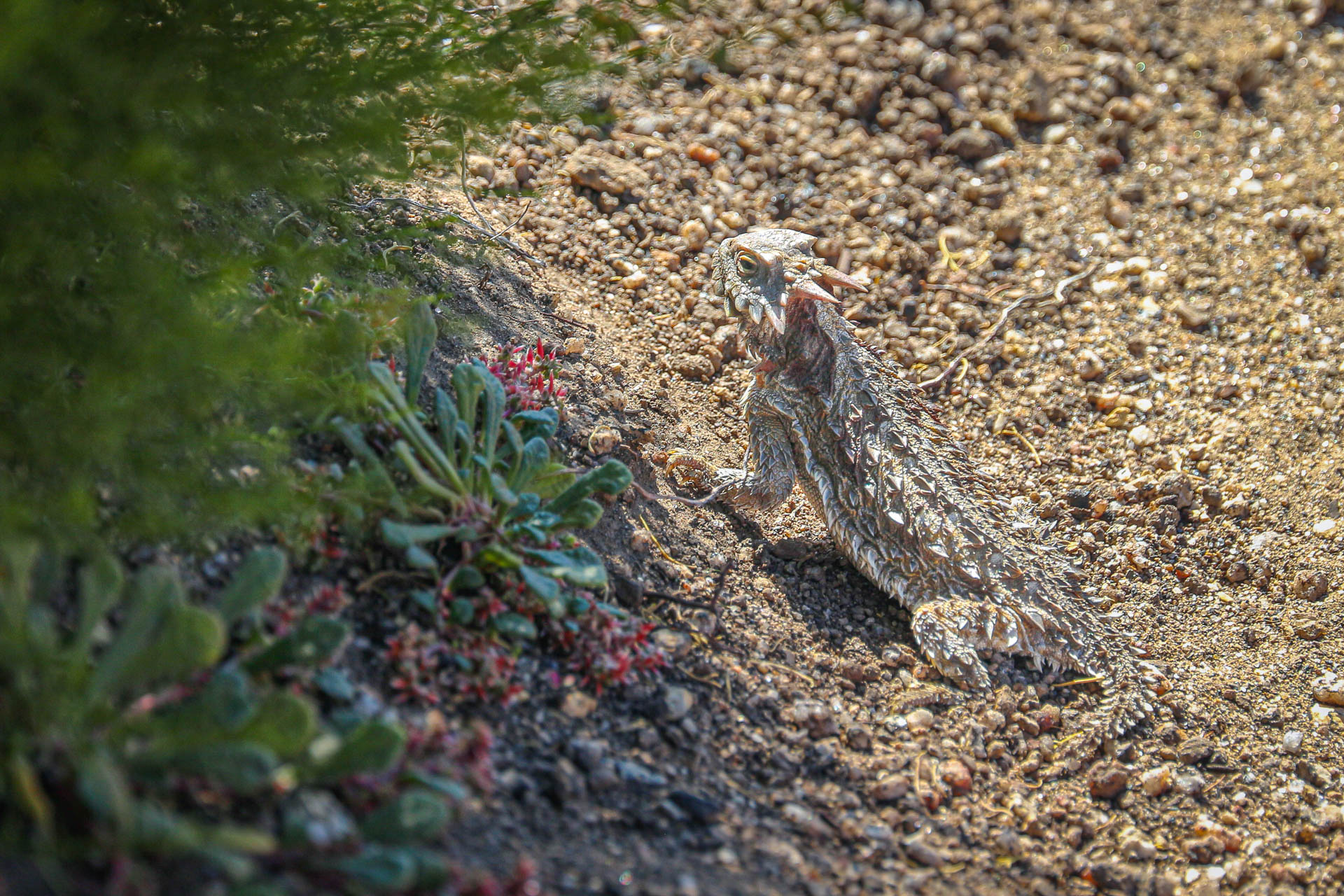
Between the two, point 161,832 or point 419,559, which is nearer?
point 161,832

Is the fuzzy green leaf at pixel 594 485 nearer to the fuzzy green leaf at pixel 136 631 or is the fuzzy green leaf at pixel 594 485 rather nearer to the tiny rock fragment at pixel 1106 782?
the fuzzy green leaf at pixel 136 631

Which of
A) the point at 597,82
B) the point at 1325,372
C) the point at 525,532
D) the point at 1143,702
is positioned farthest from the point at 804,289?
the point at 1325,372

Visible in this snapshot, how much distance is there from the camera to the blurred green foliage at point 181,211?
7.53 ft

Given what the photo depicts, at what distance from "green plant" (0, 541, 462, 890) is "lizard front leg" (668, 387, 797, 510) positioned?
92.8 inches

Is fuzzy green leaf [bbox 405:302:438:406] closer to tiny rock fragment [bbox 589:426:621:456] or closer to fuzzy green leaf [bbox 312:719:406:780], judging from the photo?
tiny rock fragment [bbox 589:426:621:456]

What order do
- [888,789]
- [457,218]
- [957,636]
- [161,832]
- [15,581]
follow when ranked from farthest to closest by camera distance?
[957,636], [457,218], [888,789], [15,581], [161,832]

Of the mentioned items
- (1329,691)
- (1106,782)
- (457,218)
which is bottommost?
(1329,691)

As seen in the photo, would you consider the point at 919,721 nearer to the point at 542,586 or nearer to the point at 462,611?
the point at 542,586

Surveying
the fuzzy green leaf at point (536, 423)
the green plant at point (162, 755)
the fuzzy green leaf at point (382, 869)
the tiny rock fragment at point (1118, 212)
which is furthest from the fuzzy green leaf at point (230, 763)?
the tiny rock fragment at point (1118, 212)

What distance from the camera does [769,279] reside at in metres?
4.31

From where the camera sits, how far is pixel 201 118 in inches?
112

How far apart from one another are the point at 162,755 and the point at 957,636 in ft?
9.27

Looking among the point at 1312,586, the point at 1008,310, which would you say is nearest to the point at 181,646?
the point at 1312,586

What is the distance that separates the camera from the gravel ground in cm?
298
